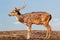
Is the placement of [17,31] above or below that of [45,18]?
below

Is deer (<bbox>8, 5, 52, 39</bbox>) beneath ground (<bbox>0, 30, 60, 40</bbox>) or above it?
above

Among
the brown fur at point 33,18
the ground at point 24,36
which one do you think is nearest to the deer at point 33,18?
the brown fur at point 33,18

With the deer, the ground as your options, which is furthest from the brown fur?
the ground

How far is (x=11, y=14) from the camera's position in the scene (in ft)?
79.1

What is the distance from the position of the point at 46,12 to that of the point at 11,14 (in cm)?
289

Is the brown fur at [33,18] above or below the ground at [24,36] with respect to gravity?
above

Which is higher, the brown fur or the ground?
the brown fur

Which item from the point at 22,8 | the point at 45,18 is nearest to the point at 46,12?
the point at 45,18

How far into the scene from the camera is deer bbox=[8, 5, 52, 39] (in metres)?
23.2

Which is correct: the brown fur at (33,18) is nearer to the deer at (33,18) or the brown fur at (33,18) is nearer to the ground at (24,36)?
the deer at (33,18)

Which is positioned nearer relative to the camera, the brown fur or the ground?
the brown fur

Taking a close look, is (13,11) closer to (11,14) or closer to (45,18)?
(11,14)

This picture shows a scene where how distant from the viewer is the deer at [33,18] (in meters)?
23.2

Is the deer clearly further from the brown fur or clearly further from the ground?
the ground
